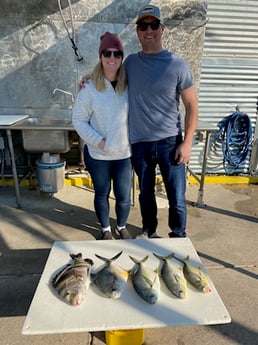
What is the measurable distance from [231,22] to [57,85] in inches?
97.6

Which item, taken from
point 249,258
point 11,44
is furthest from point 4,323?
point 11,44

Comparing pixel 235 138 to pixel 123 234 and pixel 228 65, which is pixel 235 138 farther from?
pixel 123 234

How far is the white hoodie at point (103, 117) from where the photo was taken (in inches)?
83.6

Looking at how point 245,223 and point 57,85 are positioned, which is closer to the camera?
point 245,223

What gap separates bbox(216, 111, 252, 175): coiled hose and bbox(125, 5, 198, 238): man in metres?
2.27

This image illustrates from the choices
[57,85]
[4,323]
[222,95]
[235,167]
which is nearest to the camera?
[4,323]

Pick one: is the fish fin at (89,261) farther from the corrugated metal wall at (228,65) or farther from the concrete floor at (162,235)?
the corrugated metal wall at (228,65)

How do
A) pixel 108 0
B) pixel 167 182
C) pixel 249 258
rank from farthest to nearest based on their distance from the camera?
pixel 108 0 → pixel 249 258 → pixel 167 182

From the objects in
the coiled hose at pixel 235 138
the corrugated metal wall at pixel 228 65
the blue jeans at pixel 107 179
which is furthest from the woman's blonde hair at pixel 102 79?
the coiled hose at pixel 235 138

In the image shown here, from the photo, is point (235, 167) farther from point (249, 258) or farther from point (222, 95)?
point (249, 258)

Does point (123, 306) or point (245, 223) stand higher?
point (123, 306)

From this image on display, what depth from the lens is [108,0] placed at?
359 centimetres

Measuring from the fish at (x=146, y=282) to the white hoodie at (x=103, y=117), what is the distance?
951 millimetres

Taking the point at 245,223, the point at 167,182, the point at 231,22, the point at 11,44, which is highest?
the point at 231,22
